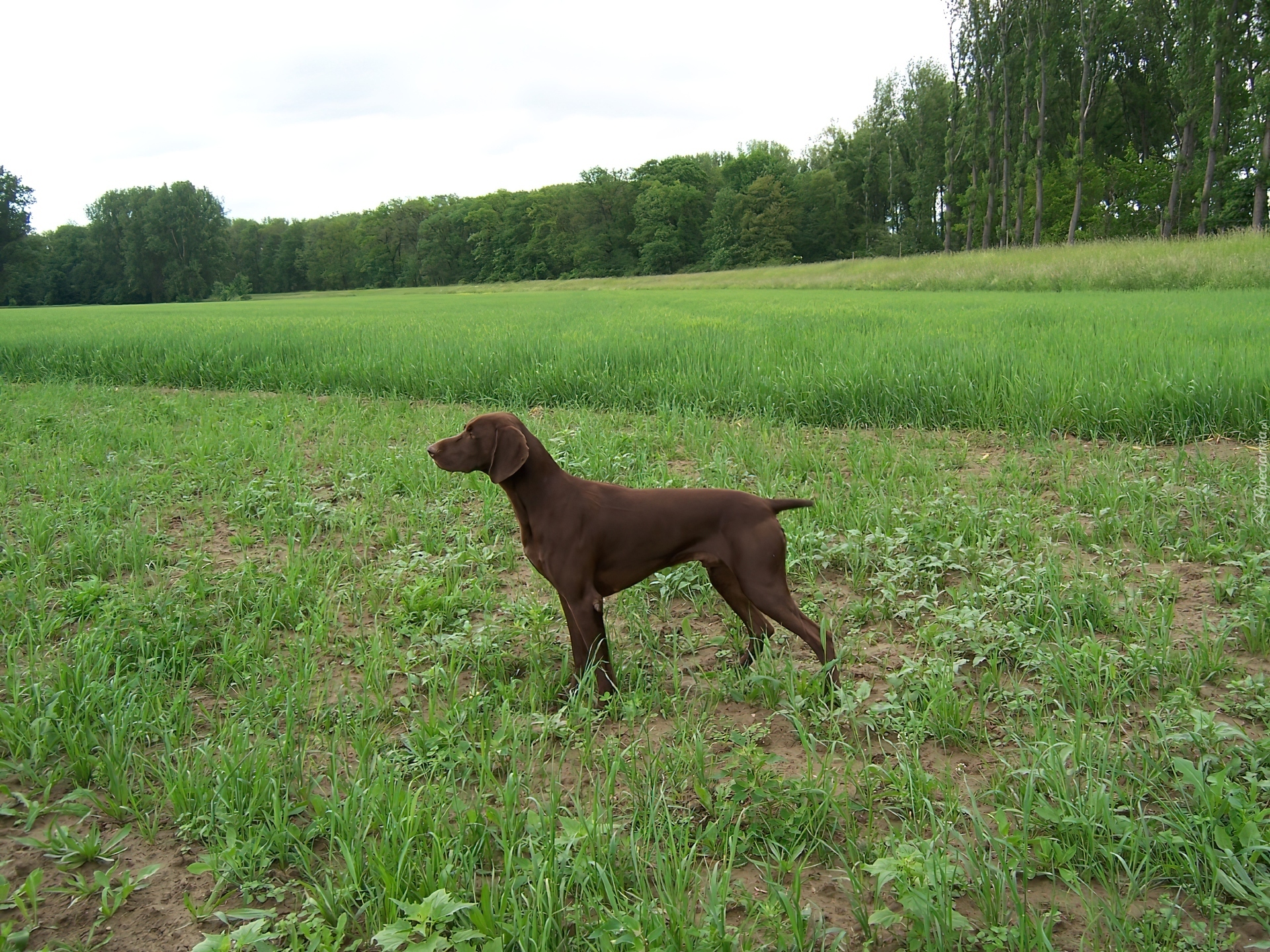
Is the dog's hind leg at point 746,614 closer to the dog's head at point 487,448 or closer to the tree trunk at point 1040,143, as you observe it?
the dog's head at point 487,448

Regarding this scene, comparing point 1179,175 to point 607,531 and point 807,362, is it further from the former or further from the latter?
point 607,531

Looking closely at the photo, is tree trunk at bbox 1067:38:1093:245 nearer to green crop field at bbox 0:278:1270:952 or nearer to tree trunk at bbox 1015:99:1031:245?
tree trunk at bbox 1015:99:1031:245

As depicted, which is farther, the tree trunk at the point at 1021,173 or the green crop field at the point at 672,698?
the tree trunk at the point at 1021,173

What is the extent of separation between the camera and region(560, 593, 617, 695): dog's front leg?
2.66 metres

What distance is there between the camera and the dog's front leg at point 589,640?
8.71ft

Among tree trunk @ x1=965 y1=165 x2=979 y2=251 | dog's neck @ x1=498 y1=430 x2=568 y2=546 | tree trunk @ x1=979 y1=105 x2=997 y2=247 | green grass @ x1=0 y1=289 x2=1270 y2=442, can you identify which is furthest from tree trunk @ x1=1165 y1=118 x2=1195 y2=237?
dog's neck @ x1=498 y1=430 x2=568 y2=546

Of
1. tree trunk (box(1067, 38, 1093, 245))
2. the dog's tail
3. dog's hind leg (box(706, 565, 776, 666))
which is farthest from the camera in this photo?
tree trunk (box(1067, 38, 1093, 245))

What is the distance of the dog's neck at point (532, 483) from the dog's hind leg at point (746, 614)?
740mm

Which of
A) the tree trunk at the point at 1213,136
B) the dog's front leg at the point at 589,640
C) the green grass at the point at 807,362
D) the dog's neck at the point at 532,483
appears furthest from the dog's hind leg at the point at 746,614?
the tree trunk at the point at 1213,136

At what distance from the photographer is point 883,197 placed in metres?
66.9

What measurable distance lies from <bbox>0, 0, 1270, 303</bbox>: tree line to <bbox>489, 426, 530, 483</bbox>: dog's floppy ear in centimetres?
3171

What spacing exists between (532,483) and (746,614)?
1029 millimetres

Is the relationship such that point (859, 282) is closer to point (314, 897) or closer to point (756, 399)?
point (756, 399)

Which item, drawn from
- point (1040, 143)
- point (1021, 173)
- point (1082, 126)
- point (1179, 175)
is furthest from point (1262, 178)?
point (1021, 173)
